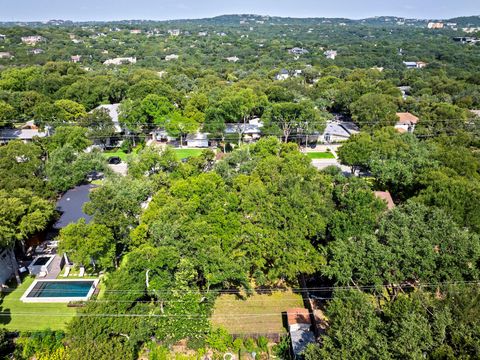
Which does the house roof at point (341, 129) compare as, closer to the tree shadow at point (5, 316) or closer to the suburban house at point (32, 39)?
the tree shadow at point (5, 316)

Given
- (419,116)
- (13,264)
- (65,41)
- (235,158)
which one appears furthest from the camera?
(65,41)

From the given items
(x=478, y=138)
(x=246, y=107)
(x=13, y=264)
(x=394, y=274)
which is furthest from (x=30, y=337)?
(x=478, y=138)

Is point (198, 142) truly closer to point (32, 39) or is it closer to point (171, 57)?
point (171, 57)

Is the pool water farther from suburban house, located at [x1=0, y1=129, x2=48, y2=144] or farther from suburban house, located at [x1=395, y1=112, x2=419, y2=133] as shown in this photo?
suburban house, located at [x1=395, y1=112, x2=419, y2=133]

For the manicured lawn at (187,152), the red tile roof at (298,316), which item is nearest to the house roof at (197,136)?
the manicured lawn at (187,152)

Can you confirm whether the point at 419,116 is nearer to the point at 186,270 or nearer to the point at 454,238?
the point at 454,238

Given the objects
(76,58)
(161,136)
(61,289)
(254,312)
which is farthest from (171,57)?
(254,312)
